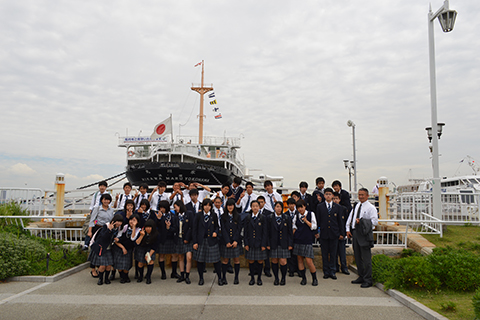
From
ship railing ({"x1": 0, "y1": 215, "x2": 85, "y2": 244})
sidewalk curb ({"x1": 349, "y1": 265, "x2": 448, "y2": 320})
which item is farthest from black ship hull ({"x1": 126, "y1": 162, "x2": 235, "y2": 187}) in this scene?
sidewalk curb ({"x1": 349, "y1": 265, "x2": 448, "y2": 320})

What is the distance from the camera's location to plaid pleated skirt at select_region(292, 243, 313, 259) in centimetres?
622

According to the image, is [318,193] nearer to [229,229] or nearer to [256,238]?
[256,238]

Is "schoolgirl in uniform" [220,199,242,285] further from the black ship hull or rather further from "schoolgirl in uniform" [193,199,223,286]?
the black ship hull

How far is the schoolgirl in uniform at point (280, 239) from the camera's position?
20.0ft

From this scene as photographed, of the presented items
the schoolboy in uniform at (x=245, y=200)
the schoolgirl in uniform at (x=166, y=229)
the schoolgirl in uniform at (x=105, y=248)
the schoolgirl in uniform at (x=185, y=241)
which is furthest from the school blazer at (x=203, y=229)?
the schoolgirl in uniform at (x=105, y=248)

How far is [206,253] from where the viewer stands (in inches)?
235

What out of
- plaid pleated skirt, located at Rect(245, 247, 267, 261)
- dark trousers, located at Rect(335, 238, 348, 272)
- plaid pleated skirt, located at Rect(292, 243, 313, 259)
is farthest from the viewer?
dark trousers, located at Rect(335, 238, 348, 272)

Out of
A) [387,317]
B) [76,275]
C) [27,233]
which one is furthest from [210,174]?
[387,317]

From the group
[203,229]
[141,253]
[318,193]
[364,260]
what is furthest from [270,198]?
[141,253]

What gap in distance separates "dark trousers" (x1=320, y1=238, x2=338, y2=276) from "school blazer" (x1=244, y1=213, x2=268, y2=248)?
1465 mm

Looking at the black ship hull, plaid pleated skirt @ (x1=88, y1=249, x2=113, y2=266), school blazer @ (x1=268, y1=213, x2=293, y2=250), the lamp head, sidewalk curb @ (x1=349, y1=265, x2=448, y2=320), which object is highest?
the lamp head

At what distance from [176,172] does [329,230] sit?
58.7 feet

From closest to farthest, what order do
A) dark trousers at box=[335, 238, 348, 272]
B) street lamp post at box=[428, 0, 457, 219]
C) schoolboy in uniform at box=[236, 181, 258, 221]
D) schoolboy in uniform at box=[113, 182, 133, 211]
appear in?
1. dark trousers at box=[335, 238, 348, 272]
2. schoolboy in uniform at box=[236, 181, 258, 221]
3. schoolboy in uniform at box=[113, 182, 133, 211]
4. street lamp post at box=[428, 0, 457, 219]

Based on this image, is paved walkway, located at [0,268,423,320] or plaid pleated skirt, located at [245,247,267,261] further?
plaid pleated skirt, located at [245,247,267,261]
